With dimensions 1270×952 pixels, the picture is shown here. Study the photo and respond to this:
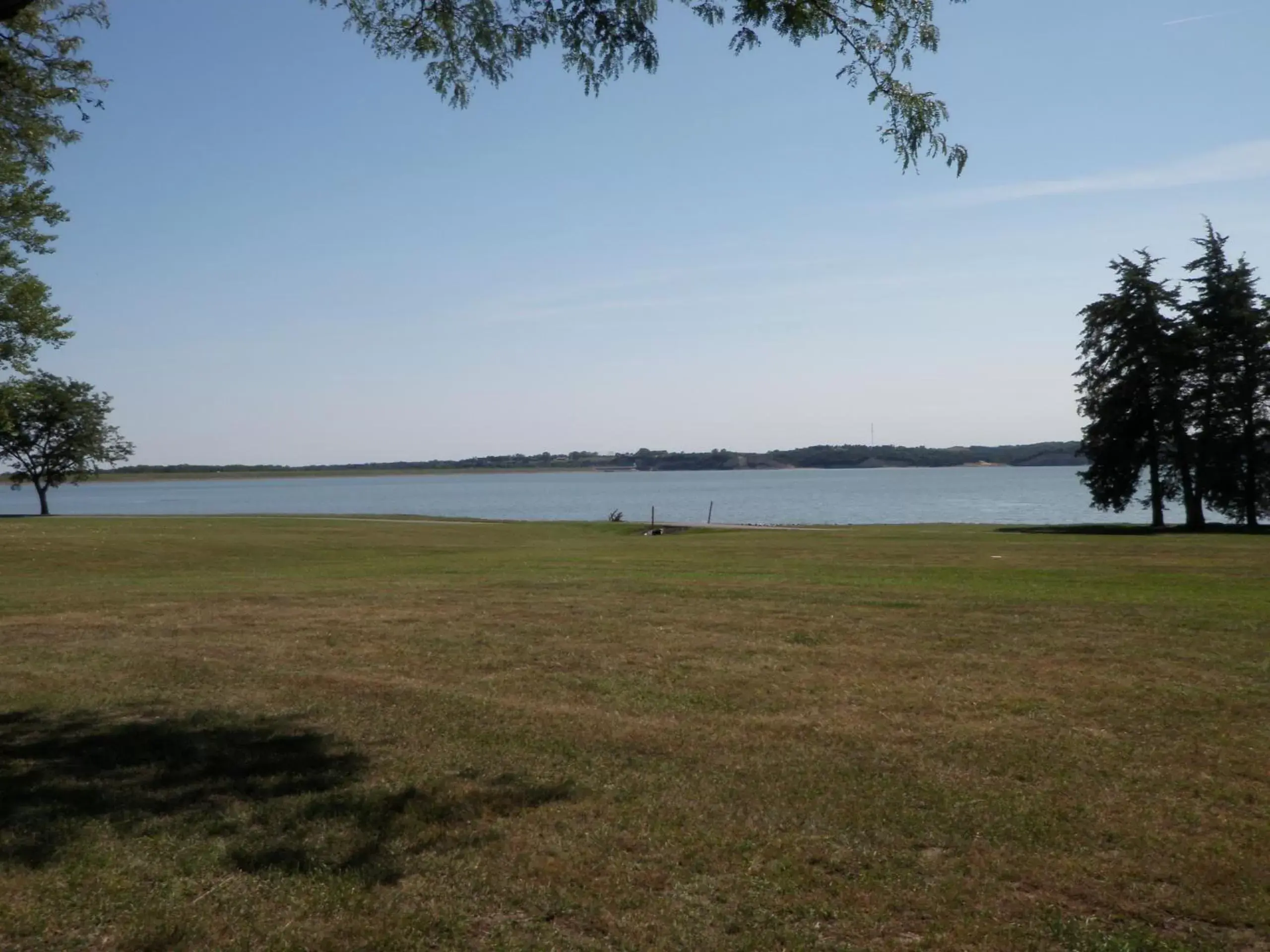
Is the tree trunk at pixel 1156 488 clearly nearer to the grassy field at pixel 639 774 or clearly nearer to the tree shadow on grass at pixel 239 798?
the grassy field at pixel 639 774

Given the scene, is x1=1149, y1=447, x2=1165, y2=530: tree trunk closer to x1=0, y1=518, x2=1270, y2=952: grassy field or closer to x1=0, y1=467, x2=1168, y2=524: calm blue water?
x1=0, y1=467, x2=1168, y2=524: calm blue water

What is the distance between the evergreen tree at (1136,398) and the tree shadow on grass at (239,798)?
4734cm

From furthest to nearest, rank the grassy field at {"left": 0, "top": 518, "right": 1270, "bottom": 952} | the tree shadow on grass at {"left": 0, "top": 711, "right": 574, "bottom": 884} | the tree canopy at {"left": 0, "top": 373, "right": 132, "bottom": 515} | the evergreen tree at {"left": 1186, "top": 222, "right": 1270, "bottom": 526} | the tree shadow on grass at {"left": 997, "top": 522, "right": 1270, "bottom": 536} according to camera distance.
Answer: the tree canopy at {"left": 0, "top": 373, "right": 132, "bottom": 515} → the evergreen tree at {"left": 1186, "top": 222, "right": 1270, "bottom": 526} → the tree shadow on grass at {"left": 997, "top": 522, "right": 1270, "bottom": 536} → the tree shadow on grass at {"left": 0, "top": 711, "right": 574, "bottom": 884} → the grassy field at {"left": 0, "top": 518, "right": 1270, "bottom": 952}

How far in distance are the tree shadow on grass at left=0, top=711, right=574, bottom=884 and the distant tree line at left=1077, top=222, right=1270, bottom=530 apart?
46029mm

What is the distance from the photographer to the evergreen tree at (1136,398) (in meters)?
47.8

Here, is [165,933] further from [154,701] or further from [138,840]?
[154,701]

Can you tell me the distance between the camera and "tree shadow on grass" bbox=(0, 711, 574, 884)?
235 inches

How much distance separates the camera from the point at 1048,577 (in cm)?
1955

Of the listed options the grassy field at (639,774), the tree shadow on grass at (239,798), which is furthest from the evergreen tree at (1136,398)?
the tree shadow on grass at (239,798)

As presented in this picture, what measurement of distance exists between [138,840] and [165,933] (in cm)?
133

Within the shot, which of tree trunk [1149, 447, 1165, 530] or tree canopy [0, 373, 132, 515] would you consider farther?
tree canopy [0, 373, 132, 515]

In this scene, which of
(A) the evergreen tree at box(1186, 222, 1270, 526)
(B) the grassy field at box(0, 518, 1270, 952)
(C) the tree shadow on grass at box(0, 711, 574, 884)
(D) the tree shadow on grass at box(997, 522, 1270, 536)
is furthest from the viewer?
(A) the evergreen tree at box(1186, 222, 1270, 526)

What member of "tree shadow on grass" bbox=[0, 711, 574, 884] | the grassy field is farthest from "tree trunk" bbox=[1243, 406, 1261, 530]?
"tree shadow on grass" bbox=[0, 711, 574, 884]

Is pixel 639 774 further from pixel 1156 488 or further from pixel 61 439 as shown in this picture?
pixel 61 439
